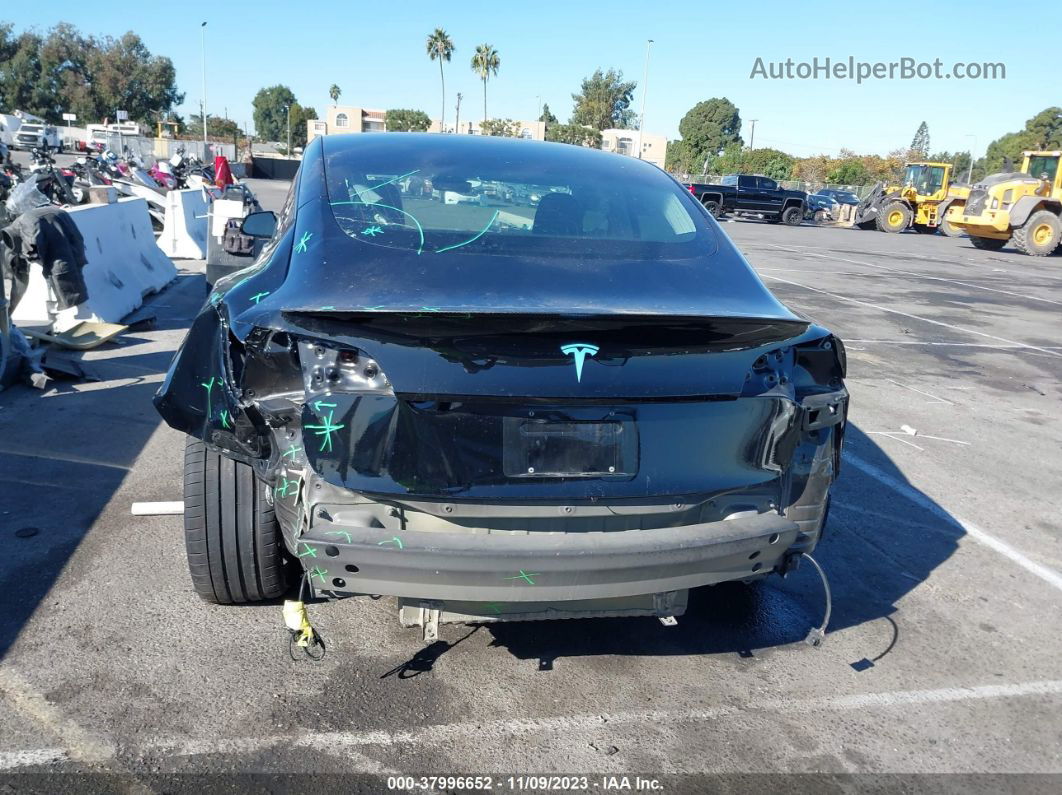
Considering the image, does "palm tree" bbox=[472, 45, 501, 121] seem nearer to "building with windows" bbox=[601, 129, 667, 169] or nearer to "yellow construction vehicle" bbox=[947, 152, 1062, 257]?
"building with windows" bbox=[601, 129, 667, 169]

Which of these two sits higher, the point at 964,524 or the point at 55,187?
the point at 55,187

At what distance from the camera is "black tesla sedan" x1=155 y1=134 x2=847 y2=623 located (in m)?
2.37

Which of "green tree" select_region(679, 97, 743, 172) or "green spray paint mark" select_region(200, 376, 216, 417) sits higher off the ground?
"green tree" select_region(679, 97, 743, 172)

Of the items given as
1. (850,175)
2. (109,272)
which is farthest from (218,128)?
(109,272)

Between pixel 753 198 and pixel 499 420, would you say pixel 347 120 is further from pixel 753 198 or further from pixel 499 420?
pixel 499 420

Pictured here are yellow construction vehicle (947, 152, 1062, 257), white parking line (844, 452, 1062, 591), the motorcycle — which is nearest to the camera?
white parking line (844, 452, 1062, 591)

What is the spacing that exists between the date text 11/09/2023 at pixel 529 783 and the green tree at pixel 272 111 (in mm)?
132426

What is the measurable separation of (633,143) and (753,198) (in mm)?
48510

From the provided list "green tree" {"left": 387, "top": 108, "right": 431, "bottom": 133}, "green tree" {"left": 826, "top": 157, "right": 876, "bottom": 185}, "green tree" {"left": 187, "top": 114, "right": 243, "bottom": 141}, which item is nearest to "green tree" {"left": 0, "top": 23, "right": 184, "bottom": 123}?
"green tree" {"left": 187, "top": 114, "right": 243, "bottom": 141}

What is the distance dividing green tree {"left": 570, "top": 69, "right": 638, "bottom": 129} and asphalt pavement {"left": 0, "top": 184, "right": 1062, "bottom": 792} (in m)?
95.2

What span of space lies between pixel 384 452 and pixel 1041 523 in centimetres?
413

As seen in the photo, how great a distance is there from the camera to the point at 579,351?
7.99 ft

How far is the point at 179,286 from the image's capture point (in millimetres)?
11078

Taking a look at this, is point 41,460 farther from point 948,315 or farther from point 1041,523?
point 948,315
